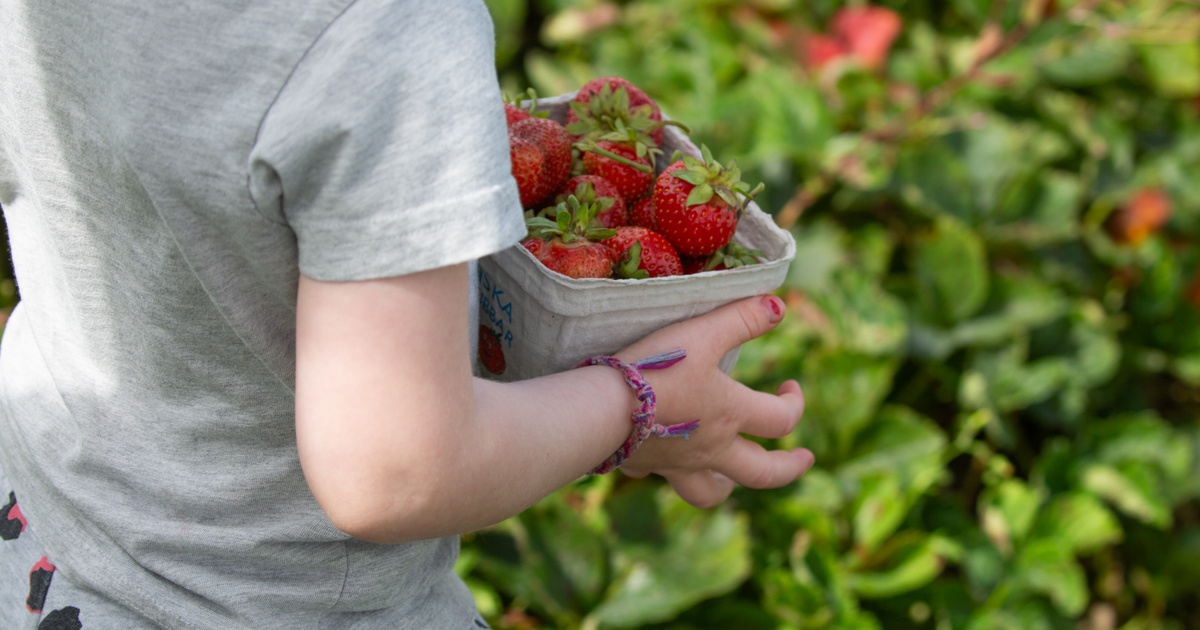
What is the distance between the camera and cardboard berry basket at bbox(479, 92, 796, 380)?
73 centimetres

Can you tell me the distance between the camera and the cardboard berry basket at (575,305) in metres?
0.73

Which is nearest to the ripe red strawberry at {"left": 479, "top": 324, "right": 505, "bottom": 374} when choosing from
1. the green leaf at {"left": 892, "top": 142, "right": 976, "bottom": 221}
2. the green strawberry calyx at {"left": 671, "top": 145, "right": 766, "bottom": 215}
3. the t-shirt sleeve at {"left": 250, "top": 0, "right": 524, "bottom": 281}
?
the green strawberry calyx at {"left": 671, "top": 145, "right": 766, "bottom": 215}

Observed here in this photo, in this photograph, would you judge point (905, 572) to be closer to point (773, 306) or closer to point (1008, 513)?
point (1008, 513)

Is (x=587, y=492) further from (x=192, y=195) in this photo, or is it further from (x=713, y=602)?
(x=192, y=195)

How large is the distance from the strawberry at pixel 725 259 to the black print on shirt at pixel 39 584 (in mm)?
574

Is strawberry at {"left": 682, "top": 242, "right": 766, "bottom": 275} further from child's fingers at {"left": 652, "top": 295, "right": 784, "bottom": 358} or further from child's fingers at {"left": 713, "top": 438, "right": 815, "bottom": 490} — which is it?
child's fingers at {"left": 713, "top": 438, "right": 815, "bottom": 490}

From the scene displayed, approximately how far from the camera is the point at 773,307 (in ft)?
2.73

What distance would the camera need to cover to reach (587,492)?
1.75 m

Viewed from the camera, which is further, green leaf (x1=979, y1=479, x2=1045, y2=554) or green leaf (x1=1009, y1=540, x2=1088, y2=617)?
green leaf (x1=979, y1=479, x2=1045, y2=554)

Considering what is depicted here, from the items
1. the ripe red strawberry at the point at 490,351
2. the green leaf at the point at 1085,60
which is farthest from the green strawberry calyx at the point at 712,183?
the green leaf at the point at 1085,60

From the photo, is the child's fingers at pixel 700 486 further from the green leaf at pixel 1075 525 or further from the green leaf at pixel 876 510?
the green leaf at pixel 1075 525

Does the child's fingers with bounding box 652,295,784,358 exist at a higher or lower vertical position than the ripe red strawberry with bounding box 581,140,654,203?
lower

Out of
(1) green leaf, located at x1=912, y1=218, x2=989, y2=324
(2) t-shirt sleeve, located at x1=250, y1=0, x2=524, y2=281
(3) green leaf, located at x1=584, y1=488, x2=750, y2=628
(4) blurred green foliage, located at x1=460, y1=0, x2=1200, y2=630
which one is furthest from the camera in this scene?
(1) green leaf, located at x1=912, y1=218, x2=989, y2=324

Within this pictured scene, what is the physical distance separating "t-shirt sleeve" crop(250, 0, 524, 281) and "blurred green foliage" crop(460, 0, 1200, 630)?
3.76 feet
